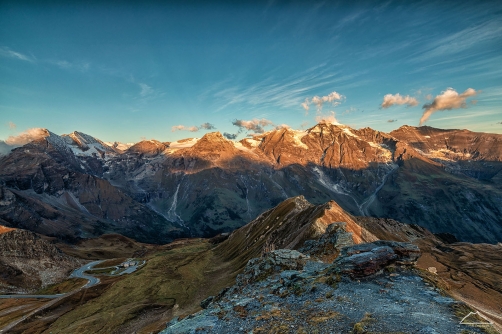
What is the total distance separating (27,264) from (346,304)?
659ft

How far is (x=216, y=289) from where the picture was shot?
266ft

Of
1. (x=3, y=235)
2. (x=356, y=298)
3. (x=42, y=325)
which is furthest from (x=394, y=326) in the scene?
(x=3, y=235)

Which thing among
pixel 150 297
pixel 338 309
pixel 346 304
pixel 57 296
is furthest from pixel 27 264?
pixel 346 304

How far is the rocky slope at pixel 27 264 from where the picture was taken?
143m

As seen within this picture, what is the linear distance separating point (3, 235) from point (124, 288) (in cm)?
11960

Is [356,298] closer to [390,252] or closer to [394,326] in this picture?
[394,326]

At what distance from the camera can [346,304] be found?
21.3 metres

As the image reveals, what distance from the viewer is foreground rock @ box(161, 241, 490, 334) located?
18.0 meters

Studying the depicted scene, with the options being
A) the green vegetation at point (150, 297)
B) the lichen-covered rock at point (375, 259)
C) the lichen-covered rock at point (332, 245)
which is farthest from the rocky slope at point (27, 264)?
the lichen-covered rock at point (375, 259)

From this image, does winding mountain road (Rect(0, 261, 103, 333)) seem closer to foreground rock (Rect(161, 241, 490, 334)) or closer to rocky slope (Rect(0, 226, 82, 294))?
rocky slope (Rect(0, 226, 82, 294))

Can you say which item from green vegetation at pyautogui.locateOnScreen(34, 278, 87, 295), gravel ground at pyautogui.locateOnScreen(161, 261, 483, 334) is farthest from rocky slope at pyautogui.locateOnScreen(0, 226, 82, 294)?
gravel ground at pyautogui.locateOnScreen(161, 261, 483, 334)

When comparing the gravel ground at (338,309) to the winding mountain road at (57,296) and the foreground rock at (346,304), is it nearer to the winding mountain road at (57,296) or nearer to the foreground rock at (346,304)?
the foreground rock at (346,304)

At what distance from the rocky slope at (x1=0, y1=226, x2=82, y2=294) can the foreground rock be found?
168136mm

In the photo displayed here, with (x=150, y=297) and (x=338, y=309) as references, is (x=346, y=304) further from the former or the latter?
(x=150, y=297)
